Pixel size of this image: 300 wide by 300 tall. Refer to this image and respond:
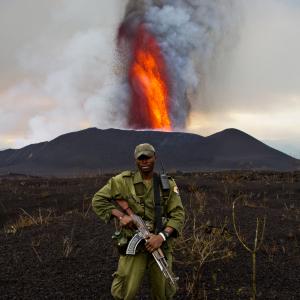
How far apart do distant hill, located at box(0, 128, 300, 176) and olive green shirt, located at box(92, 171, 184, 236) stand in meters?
53.3

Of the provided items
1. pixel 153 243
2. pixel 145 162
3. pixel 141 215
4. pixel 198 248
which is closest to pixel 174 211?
pixel 141 215

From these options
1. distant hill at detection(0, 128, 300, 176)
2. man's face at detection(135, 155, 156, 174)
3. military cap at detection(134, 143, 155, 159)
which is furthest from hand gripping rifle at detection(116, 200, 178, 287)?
distant hill at detection(0, 128, 300, 176)

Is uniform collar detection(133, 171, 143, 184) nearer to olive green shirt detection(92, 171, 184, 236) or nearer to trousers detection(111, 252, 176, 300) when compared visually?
olive green shirt detection(92, 171, 184, 236)

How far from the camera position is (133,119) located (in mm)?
80438

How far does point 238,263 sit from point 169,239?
3.87 metres

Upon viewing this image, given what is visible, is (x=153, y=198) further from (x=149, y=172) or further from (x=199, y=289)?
(x=199, y=289)

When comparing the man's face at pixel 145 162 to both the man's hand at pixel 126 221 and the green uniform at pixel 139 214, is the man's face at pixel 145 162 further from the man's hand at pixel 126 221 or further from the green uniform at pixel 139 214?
the man's hand at pixel 126 221

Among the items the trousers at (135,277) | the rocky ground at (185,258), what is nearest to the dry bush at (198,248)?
the rocky ground at (185,258)

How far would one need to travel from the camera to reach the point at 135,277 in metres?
4.92

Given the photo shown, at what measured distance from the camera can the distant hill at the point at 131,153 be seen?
61.6 meters

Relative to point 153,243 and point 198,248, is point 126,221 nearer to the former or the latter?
point 153,243

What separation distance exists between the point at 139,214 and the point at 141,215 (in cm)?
2

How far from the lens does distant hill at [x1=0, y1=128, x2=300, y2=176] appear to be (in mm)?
61603

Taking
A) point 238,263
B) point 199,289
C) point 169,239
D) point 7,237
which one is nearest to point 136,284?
point 169,239
